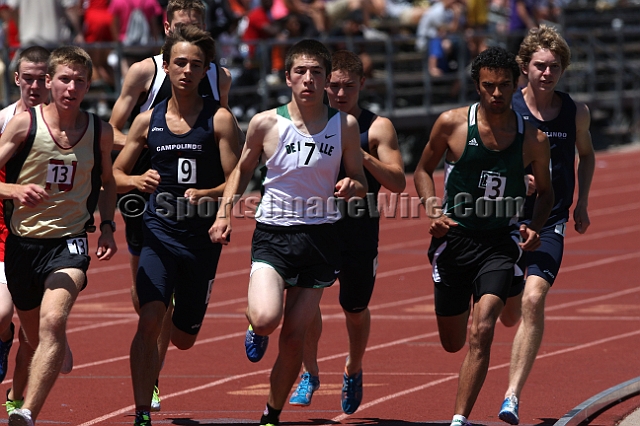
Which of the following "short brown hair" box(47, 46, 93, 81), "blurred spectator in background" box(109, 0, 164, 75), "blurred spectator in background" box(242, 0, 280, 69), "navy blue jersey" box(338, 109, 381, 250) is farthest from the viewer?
"blurred spectator in background" box(242, 0, 280, 69)

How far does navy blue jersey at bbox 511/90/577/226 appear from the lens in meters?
7.56

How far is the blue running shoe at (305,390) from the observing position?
291 inches

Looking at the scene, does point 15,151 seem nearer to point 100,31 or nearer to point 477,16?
point 100,31

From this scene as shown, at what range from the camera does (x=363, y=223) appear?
7707 millimetres

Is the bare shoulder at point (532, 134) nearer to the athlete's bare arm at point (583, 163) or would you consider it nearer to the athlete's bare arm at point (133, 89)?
the athlete's bare arm at point (583, 163)

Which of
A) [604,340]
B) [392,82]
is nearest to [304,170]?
[604,340]

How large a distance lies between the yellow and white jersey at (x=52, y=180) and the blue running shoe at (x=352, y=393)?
190 cm

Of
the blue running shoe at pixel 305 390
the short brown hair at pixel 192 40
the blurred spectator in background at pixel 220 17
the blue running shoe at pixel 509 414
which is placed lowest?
the blue running shoe at pixel 305 390

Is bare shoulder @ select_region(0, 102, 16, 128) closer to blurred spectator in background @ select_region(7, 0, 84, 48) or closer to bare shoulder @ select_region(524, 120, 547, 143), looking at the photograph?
bare shoulder @ select_region(524, 120, 547, 143)

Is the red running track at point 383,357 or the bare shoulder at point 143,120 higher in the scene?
the bare shoulder at point 143,120

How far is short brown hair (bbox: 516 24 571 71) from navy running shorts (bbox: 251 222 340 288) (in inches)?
71.3

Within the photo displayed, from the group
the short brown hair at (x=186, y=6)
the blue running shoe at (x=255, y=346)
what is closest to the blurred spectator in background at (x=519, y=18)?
the short brown hair at (x=186, y=6)

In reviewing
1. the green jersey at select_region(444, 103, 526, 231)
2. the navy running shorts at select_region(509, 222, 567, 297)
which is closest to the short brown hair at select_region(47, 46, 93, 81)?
the green jersey at select_region(444, 103, 526, 231)

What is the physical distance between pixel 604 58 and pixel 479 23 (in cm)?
426
